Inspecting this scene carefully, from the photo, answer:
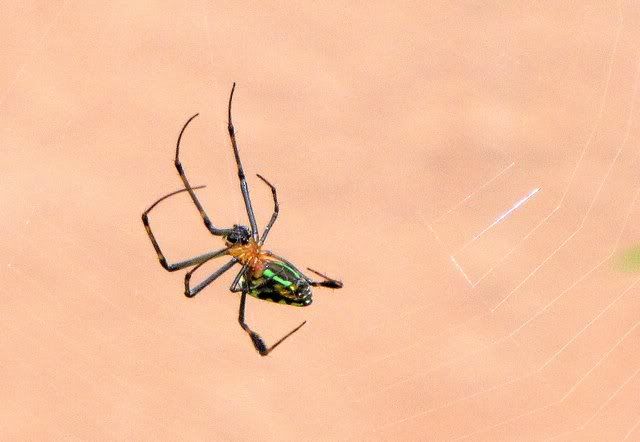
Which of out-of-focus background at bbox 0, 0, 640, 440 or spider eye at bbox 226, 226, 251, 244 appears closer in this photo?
spider eye at bbox 226, 226, 251, 244

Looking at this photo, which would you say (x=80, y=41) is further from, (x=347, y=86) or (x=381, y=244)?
(x=381, y=244)

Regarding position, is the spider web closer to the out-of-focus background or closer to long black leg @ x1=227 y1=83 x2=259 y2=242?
the out-of-focus background

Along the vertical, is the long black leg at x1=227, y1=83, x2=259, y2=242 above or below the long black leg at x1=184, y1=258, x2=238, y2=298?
above

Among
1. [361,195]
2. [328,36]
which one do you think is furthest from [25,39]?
[361,195]

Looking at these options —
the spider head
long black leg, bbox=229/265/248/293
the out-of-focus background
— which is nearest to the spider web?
the out-of-focus background

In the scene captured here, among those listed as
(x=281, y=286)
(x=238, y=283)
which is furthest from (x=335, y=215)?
(x=281, y=286)

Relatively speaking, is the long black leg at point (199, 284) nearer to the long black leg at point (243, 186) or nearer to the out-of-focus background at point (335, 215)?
the long black leg at point (243, 186)

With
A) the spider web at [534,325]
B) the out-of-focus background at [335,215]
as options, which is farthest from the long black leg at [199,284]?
the spider web at [534,325]
